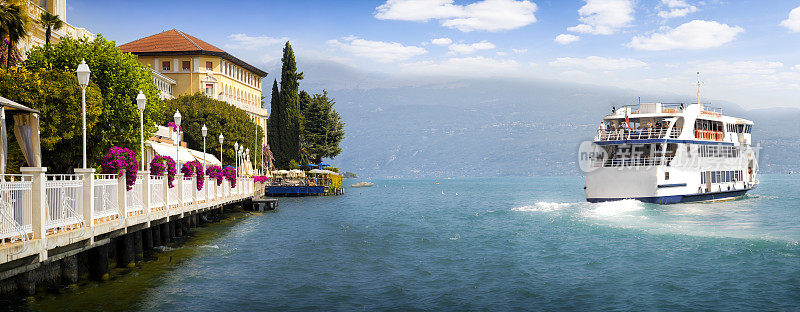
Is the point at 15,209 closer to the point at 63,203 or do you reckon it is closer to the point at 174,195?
the point at 63,203

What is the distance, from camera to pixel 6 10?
1128 inches

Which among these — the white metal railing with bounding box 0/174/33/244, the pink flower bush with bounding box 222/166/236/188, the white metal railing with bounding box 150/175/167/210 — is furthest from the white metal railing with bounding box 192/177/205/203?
the white metal railing with bounding box 0/174/33/244

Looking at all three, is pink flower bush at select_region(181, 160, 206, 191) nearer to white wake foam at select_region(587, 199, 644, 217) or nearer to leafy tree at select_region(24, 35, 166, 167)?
leafy tree at select_region(24, 35, 166, 167)

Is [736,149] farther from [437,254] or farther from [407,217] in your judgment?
[437,254]

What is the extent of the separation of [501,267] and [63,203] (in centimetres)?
1379

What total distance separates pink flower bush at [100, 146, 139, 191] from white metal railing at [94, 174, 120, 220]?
0.74 ft

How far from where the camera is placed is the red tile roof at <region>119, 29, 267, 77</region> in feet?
299

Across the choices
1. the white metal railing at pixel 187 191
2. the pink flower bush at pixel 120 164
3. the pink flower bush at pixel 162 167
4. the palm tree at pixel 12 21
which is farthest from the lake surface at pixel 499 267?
the palm tree at pixel 12 21

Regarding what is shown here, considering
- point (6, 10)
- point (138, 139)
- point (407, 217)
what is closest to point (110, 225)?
point (6, 10)

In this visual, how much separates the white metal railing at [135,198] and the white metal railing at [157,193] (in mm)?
963

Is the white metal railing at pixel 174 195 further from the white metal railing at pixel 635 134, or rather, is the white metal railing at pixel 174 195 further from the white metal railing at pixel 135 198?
the white metal railing at pixel 635 134

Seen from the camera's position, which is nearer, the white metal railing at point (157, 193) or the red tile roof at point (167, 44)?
the white metal railing at point (157, 193)

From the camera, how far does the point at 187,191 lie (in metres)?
Result: 28.3

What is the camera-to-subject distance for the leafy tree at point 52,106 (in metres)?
27.0
